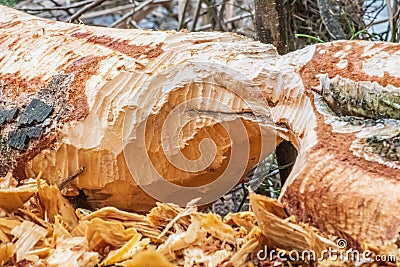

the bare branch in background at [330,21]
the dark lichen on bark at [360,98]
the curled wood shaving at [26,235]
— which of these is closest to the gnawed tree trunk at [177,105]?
the dark lichen on bark at [360,98]

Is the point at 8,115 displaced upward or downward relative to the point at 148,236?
upward

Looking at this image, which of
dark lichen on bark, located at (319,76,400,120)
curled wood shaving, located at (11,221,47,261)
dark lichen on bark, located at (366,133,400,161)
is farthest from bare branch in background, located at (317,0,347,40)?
curled wood shaving, located at (11,221,47,261)

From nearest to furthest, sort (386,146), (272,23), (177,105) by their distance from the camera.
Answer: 1. (386,146)
2. (177,105)
3. (272,23)

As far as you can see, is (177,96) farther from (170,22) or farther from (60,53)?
(170,22)

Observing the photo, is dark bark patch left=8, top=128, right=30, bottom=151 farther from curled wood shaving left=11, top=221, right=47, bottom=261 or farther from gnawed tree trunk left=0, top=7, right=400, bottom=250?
curled wood shaving left=11, top=221, right=47, bottom=261

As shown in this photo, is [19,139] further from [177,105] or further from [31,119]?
[177,105]

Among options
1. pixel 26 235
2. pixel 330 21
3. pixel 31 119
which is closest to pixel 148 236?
pixel 26 235
